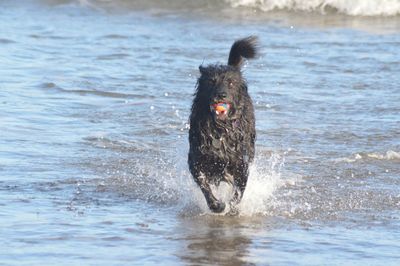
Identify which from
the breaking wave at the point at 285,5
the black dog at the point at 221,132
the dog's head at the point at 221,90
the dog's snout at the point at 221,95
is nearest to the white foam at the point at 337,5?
the breaking wave at the point at 285,5

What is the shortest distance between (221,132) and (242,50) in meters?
0.76

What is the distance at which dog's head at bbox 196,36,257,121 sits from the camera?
6.76 meters

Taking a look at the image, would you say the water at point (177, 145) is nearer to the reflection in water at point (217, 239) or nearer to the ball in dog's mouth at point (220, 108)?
the reflection in water at point (217, 239)

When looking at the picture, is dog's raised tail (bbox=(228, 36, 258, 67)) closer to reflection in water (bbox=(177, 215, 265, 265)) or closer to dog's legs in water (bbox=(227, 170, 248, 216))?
dog's legs in water (bbox=(227, 170, 248, 216))

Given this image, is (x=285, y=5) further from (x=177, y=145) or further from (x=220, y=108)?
(x=220, y=108)

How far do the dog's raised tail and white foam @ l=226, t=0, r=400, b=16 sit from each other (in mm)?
11273

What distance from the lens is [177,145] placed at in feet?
29.9

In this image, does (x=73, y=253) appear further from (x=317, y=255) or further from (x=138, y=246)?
(x=317, y=255)

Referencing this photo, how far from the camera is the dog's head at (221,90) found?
266 inches

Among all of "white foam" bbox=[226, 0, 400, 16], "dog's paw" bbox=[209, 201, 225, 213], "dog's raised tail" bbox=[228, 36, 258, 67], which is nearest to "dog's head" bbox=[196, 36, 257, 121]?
"dog's raised tail" bbox=[228, 36, 258, 67]

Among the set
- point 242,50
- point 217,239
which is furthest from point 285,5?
point 217,239

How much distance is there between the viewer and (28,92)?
436 inches

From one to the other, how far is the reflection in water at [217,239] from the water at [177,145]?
1 centimetres

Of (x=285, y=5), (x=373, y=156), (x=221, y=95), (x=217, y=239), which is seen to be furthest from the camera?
(x=285, y=5)
